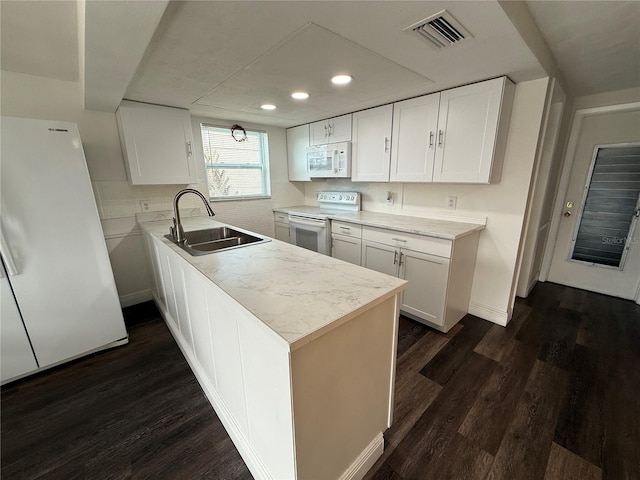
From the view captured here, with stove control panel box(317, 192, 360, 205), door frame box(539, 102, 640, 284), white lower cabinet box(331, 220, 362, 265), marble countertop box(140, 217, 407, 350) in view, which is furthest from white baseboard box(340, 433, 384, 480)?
door frame box(539, 102, 640, 284)

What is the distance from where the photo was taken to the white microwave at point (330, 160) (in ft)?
10.0

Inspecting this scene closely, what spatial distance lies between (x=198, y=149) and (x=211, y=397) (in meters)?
2.69

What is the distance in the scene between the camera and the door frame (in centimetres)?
257

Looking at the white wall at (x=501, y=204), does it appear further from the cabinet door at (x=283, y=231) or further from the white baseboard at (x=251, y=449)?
the white baseboard at (x=251, y=449)

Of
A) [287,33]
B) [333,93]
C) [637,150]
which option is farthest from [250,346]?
[637,150]

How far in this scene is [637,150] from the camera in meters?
2.59

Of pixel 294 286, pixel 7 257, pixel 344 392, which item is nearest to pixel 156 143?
pixel 7 257

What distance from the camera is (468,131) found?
212 cm

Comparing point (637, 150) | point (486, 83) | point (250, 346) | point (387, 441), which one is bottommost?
point (387, 441)

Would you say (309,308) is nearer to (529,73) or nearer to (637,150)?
(529,73)

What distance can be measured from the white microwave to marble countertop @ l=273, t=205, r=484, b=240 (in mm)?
595

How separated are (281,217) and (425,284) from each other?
2.28 metres

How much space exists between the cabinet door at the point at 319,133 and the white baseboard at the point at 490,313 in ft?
8.30

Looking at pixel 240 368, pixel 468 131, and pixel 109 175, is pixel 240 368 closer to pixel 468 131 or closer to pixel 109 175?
pixel 468 131
